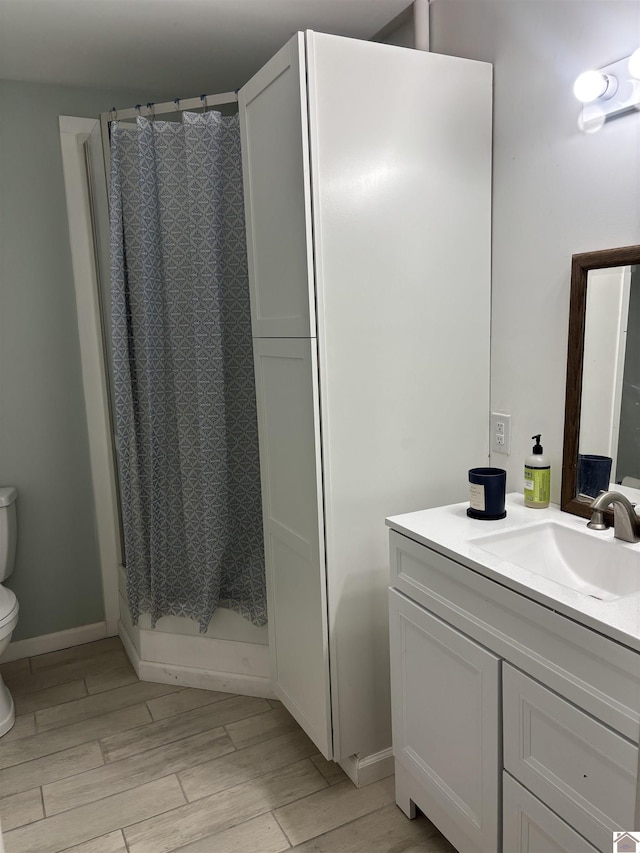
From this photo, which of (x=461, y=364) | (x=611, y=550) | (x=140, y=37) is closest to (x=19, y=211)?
(x=140, y=37)

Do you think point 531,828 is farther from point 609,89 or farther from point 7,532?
point 7,532

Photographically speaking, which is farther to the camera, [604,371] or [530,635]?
[604,371]

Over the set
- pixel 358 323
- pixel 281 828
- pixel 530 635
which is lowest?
pixel 281 828

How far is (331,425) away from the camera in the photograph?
1824mm

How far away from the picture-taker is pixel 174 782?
2.11m

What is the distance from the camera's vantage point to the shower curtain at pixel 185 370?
2283 millimetres

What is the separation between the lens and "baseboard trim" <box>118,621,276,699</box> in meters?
2.56

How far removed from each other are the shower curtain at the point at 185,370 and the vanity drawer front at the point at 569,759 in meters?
1.23

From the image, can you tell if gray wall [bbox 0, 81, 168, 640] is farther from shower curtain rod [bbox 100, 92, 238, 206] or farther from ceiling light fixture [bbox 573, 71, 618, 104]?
ceiling light fixture [bbox 573, 71, 618, 104]

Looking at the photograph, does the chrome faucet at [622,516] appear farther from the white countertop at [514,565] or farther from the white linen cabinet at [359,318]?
the white linen cabinet at [359,318]

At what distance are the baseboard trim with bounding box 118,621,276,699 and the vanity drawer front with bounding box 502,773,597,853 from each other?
119 cm

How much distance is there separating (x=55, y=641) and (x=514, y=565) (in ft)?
7.68

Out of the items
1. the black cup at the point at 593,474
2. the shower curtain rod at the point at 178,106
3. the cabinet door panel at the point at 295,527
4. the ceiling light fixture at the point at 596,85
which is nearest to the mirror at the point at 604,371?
the black cup at the point at 593,474

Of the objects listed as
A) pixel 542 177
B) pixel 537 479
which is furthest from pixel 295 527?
pixel 542 177
